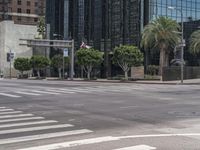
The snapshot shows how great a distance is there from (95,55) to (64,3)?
32.3 m

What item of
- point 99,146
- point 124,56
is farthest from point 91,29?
point 99,146

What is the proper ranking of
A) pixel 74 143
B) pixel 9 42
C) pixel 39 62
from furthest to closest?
1. pixel 9 42
2. pixel 39 62
3. pixel 74 143

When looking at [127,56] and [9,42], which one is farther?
[9,42]

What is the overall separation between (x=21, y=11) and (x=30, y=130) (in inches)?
5570

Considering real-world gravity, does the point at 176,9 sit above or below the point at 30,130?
above

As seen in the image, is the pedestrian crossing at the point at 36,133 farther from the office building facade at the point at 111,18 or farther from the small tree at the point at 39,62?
the small tree at the point at 39,62

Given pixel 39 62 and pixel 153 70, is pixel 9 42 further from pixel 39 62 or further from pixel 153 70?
pixel 153 70

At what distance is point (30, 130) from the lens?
12.5 m

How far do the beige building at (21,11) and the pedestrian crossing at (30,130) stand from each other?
133644 mm

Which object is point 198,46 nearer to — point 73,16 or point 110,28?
point 110,28

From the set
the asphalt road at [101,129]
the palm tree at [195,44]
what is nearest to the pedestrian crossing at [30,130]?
the asphalt road at [101,129]

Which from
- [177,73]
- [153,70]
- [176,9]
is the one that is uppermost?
[176,9]

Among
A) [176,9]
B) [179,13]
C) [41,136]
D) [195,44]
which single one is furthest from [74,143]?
[179,13]

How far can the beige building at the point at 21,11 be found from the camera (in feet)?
481
